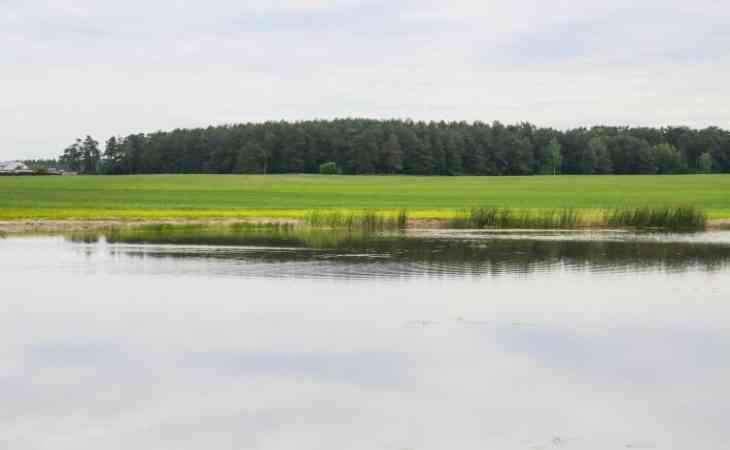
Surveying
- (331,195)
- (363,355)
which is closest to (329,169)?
(331,195)

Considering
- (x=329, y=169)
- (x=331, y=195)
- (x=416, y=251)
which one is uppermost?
(x=329, y=169)

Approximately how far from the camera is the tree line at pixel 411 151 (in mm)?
144125

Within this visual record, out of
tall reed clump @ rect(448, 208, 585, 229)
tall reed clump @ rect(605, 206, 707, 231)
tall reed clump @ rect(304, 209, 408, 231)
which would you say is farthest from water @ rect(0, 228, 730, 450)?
tall reed clump @ rect(605, 206, 707, 231)

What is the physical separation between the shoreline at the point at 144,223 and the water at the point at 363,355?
17624mm

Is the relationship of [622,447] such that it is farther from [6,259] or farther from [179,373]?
[6,259]

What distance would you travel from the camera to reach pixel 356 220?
49.8m

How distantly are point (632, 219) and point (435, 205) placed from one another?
2144cm

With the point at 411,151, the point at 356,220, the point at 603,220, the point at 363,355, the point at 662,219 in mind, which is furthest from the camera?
the point at 411,151

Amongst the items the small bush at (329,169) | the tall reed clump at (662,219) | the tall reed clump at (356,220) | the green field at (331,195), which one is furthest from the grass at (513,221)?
the small bush at (329,169)

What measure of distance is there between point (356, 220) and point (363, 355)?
34.4 metres

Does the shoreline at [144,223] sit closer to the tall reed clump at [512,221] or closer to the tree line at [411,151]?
the tall reed clump at [512,221]

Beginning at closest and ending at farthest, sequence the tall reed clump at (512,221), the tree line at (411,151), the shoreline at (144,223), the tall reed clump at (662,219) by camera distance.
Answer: the shoreline at (144,223) → the tall reed clump at (662,219) → the tall reed clump at (512,221) → the tree line at (411,151)

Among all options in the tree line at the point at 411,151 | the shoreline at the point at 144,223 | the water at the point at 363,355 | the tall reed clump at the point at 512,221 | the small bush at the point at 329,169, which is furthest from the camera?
the tree line at the point at 411,151

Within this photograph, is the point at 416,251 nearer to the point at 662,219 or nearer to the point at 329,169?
the point at 662,219
